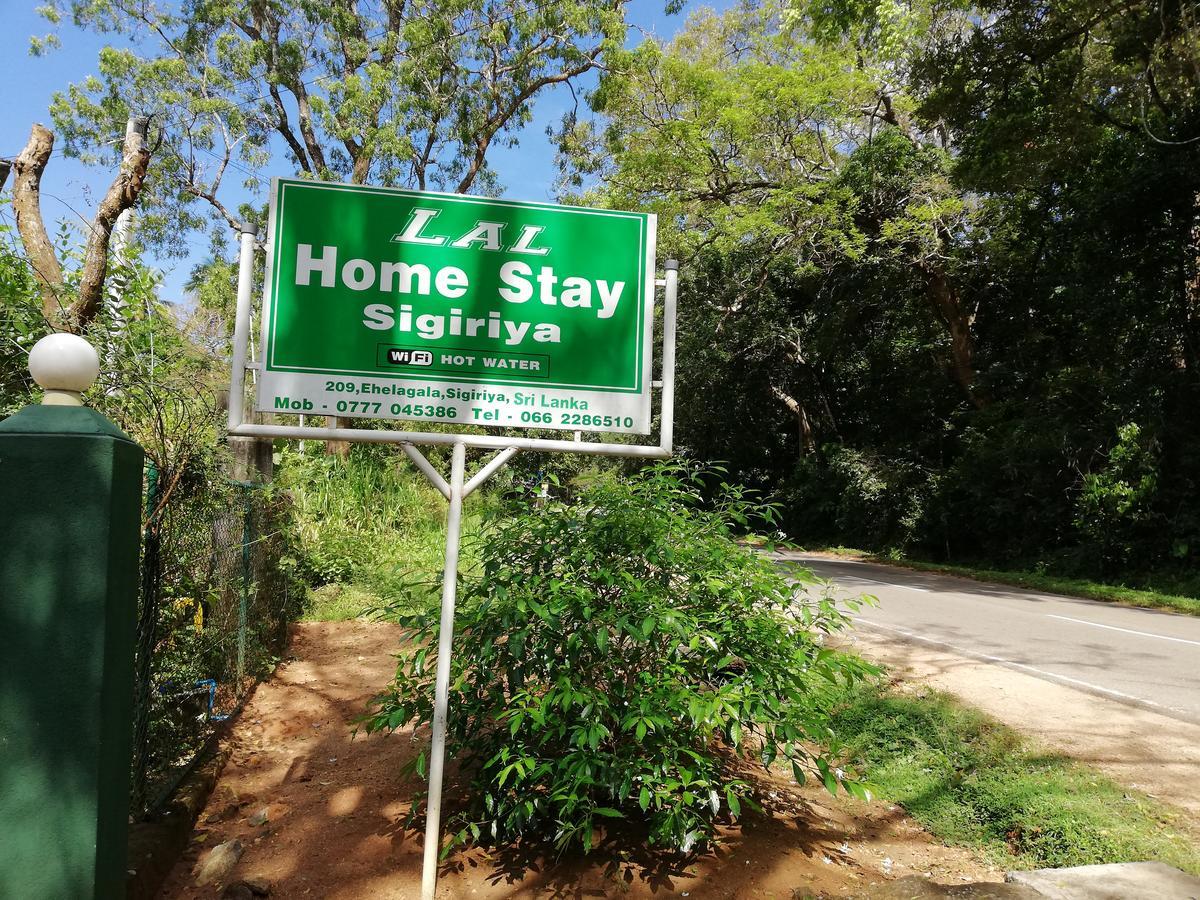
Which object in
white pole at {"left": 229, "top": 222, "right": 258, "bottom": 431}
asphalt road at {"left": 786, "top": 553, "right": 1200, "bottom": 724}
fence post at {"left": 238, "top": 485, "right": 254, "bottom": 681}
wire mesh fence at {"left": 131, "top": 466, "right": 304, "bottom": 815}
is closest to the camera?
white pole at {"left": 229, "top": 222, "right": 258, "bottom": 431}

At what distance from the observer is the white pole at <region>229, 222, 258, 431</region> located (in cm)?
314

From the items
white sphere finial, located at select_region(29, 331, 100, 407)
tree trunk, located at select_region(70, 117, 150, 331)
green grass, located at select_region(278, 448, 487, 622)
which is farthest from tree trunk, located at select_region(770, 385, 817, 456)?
white sphere finial, located at select_region(29, 331, 100, 407)

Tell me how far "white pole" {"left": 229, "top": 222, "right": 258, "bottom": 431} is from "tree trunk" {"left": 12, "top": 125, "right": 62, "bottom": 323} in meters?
4.66

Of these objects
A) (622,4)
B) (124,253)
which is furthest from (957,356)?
(124,253)

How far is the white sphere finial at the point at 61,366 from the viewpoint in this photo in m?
2.43

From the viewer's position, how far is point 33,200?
6.78 metres

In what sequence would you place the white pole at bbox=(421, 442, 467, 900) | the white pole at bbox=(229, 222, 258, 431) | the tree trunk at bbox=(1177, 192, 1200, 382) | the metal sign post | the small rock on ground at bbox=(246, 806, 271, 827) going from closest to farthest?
1. the white pole at bbox=(421, 442, 467, 900)
2. the white pole at bbox=(229, 222, 258, 431)
3. the metal sign post
4. the small rock on ground at bbox=(246, 806, 271, 827)
5. the tree trunk at bbox=(1177, 192, 1200, 382)

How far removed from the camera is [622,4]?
18844mm

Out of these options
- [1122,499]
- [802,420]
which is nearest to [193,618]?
[1122,499]

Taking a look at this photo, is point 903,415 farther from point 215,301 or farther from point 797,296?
point 215,301

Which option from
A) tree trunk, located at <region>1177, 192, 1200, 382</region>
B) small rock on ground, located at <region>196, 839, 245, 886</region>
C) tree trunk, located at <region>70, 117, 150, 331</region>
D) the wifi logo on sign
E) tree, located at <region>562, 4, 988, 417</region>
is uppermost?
tree, located at <region>562, 4, 988, 417</region>

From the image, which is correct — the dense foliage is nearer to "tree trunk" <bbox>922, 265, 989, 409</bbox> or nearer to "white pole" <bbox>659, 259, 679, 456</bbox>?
"tree trunk" <bbox>922, 265, 989, 409</bbox>

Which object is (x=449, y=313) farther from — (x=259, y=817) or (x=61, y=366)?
(x=259, y=817)

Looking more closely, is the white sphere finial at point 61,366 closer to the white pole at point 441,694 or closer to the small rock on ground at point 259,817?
the white pole at point 441,694
